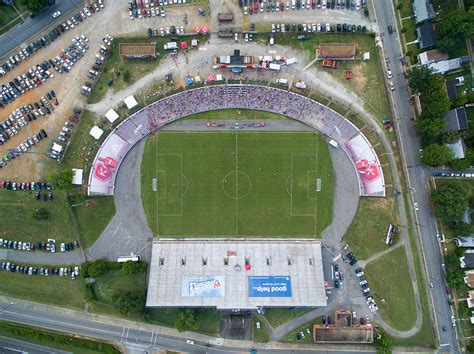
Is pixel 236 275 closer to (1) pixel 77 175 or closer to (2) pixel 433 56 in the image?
(1) pixel 77 175

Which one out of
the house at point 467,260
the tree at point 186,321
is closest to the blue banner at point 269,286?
the tree at point 186,321

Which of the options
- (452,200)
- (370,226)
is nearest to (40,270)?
(370,226)

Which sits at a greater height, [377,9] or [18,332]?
[377,9]

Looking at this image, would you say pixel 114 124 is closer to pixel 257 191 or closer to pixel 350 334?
pixel 257 191

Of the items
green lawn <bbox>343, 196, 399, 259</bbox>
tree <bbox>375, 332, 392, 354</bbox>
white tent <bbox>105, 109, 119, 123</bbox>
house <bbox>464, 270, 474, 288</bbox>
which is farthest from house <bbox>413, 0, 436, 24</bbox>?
white tent <bbox>105, 109, 119, 123</bbox>

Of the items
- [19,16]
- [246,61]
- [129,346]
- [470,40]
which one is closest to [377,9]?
[470,40]

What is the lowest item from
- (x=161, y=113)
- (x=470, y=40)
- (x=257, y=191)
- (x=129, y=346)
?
(x=129, y=346)
